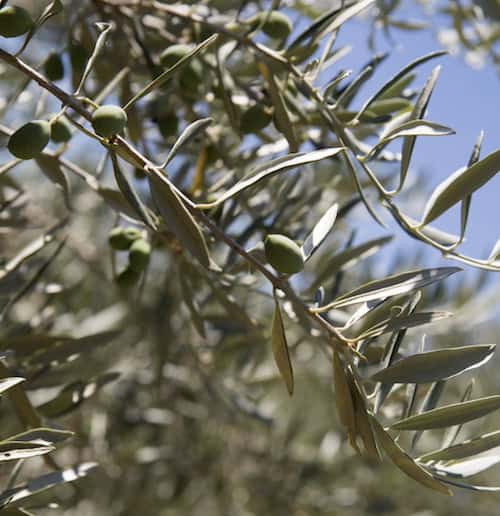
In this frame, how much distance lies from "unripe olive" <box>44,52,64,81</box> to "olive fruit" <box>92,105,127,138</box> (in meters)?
0.45

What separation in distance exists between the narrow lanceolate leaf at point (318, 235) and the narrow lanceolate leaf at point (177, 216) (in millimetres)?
98

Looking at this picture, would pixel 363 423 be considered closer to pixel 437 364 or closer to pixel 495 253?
pixel 437 364

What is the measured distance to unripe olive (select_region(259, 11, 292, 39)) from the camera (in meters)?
0.97

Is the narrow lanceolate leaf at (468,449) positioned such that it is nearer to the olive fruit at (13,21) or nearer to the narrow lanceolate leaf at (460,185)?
the narrow lanceolate leaf at (460,185)

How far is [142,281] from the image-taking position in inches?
41.0

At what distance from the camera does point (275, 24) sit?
97 cm

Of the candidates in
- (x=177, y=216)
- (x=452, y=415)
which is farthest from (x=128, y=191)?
(x=452, y=415)

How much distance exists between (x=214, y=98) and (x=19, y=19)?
40cm

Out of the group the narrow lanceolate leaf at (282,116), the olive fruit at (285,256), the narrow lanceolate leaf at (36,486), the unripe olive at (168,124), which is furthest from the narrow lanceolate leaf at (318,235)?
the unripe olive at (168,124)

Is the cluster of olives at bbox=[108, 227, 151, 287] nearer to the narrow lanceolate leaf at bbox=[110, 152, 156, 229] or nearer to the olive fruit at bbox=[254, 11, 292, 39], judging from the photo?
the narrow lanceolate leaf at bbox=[110, 152, 156, 229]

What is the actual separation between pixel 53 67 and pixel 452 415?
74 cm

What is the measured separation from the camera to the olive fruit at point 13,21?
742 millimetres

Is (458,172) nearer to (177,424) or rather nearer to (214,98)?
(214,98)

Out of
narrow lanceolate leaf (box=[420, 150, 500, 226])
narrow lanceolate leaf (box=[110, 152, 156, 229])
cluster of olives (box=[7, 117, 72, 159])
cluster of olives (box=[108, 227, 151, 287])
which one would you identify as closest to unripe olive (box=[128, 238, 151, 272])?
cluster of olives (box=[108, 227, 151, 287])
